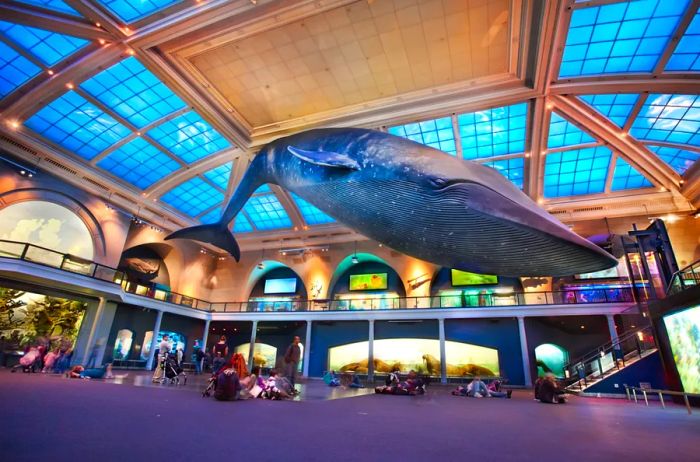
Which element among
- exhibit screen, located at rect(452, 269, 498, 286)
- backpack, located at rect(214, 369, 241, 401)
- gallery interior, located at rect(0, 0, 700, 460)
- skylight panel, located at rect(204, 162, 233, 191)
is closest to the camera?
backpack, located at rect(214, 369, 241, 401)

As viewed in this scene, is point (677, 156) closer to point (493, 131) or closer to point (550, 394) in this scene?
point (493, 131)

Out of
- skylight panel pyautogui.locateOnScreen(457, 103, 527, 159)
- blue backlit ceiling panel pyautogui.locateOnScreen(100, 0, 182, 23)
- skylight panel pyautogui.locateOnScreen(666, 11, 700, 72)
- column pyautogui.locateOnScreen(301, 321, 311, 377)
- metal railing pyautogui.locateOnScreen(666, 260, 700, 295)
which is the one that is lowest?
column pyautogui.locateOnScreen(301, 321, 311, 377)

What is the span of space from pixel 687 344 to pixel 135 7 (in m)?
20.1

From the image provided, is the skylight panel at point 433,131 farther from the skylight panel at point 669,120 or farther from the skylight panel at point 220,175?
the skylight panel at point 220,175

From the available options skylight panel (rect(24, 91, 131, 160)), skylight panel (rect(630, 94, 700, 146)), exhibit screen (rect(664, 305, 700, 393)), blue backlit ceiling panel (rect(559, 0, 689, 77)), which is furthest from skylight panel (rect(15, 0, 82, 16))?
skylight panel (rect(630, 94, 700, 146))

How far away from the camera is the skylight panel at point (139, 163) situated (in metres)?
18.8

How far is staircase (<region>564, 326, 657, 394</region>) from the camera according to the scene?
12427 mm

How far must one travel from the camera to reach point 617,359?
12969mm

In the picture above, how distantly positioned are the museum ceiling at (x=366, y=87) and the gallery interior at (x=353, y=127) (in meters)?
0.09

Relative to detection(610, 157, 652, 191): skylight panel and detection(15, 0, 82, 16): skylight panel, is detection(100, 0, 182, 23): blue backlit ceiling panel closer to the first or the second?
detection(15, 0, 82, 16): skylight panel

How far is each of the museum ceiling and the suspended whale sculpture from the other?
38.0 ft

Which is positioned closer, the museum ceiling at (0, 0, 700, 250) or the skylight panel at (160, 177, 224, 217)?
the museum ceiling at (0, 0, 700, 250)

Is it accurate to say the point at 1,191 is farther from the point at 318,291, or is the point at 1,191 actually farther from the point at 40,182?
the point at 318,291

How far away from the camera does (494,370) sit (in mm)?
19172
